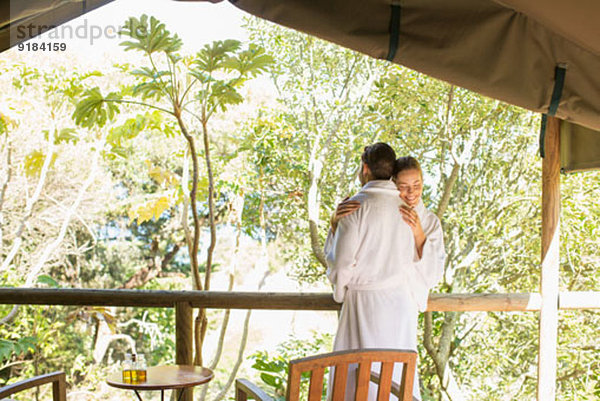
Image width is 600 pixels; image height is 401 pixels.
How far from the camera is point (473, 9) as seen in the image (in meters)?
1.85

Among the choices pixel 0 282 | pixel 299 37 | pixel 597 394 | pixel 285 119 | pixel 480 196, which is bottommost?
pixel 597 394

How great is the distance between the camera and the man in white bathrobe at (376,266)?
94.5 inches

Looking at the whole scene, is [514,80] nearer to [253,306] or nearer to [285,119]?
[253,306]

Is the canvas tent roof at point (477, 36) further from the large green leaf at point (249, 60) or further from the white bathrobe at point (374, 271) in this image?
the large green leaf at point (249, 60)

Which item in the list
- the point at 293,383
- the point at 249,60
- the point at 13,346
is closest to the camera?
the point at 293,383

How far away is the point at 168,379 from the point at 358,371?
100 centimetres

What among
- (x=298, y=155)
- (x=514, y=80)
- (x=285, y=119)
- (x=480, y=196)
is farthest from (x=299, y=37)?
(x=514, y=80)

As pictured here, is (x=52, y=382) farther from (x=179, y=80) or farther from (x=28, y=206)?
(x=28, y=206)

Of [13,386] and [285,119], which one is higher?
[285,119]

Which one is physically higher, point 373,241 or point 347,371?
point 373,241

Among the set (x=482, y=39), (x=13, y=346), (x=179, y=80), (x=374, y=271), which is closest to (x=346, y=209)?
(x=374, y=271)

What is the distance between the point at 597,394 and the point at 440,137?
276 centimetres

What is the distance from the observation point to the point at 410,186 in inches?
99.3

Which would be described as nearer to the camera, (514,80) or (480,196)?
(514,80)
